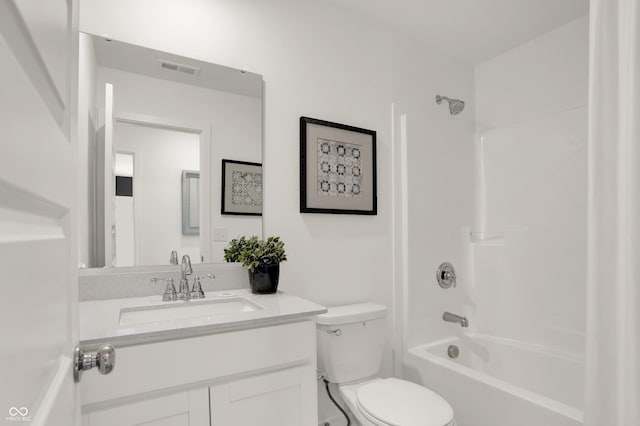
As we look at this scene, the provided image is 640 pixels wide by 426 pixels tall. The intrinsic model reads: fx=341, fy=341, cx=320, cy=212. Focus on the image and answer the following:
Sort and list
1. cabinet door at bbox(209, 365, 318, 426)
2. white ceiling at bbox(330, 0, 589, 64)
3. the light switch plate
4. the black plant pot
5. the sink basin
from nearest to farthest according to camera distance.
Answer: cabinet door at bbox(209, 365, 318, 426) → the sink basin → the black plant pot → the light switch plate → white ceiling at bbox(330, 0, 589, 64)

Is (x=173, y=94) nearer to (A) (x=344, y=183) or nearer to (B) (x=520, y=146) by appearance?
(A) (x=344, y=183)

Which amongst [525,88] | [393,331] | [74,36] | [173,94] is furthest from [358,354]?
[525,88]

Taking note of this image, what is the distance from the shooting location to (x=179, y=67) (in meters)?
1.56

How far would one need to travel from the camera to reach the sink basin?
1259mm

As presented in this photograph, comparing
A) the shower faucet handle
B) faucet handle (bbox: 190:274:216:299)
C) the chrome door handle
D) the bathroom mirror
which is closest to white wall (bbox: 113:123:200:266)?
Result: the bathroom mirror

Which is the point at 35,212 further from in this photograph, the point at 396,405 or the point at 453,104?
the point at 453,104

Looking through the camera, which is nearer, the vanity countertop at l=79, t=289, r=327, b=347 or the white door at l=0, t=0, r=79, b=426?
the white door at l=0, t=0, r=79, b=426

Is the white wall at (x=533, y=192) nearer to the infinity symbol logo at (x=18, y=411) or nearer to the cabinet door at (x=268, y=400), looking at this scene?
the cabinet door at (x=268, y=400)

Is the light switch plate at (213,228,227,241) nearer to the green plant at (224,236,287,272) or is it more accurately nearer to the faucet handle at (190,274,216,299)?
the green plant at (224,236,287,272)

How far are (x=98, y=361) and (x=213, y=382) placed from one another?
0.56m

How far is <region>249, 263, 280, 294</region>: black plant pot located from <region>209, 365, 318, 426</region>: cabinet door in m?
0.42

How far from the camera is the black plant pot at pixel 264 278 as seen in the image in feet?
5.01

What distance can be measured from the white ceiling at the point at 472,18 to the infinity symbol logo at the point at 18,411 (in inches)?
86.3

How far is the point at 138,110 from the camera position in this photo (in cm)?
148
